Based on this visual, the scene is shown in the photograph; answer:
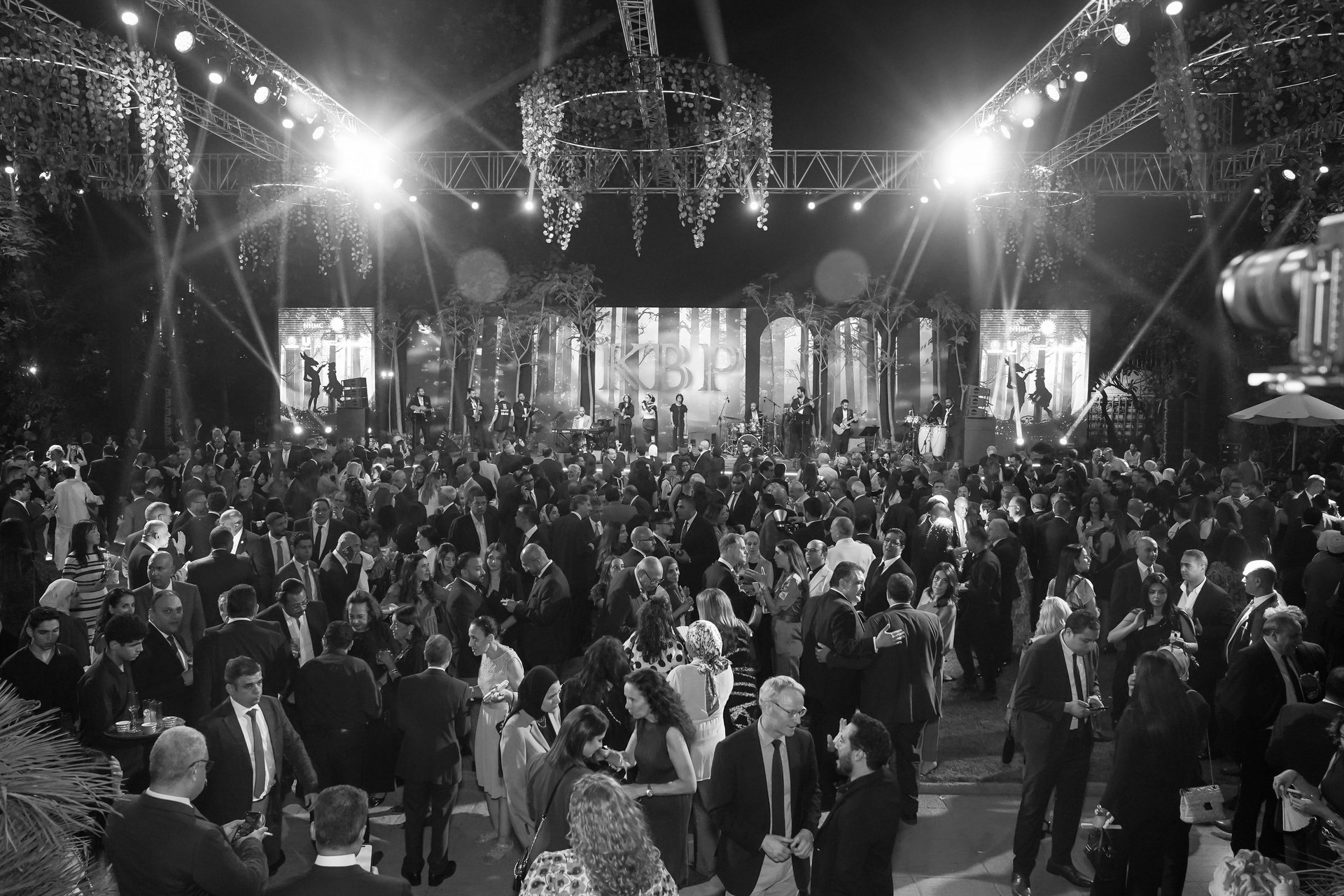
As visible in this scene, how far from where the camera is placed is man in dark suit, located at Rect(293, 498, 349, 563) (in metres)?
7.70

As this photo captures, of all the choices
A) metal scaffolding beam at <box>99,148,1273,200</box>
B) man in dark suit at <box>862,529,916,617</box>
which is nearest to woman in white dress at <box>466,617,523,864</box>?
man in dark suit at <box>862,529,916,617</box>

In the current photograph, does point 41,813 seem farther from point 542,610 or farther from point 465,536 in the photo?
point 465,536

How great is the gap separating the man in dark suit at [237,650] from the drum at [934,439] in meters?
17.1

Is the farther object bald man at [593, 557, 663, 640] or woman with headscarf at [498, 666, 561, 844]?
bald man at [593, 557, 663, 640]

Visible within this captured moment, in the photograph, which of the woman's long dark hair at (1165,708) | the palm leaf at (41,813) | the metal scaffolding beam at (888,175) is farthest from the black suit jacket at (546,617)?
the metal scaffolding beam at (888,175)

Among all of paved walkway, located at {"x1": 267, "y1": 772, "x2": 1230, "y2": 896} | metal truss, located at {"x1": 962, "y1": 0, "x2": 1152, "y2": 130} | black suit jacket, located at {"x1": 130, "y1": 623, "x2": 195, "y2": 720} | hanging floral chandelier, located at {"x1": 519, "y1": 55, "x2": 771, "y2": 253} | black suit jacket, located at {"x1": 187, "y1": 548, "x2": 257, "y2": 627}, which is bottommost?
paved walkway, located at {"x1": 267, "y1": 772, "x2": 1230, "y2": 896}

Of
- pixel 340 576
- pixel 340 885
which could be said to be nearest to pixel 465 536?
pixel 340 576

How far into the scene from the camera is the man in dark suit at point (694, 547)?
7648mm

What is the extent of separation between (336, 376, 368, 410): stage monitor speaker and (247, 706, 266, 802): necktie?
19009 millimetres

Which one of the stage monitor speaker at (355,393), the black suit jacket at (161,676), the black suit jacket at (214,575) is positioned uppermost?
the stage monitor speaker at (355,393)

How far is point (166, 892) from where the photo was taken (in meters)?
3.23

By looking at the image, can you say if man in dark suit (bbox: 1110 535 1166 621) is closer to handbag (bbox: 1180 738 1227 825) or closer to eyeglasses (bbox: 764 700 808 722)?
handbag (bbox: 1180 738 1227 825)

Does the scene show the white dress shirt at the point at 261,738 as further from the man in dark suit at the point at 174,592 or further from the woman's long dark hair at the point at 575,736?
the man in dark suit at the point at 174,592

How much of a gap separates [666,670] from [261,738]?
1618 mm
